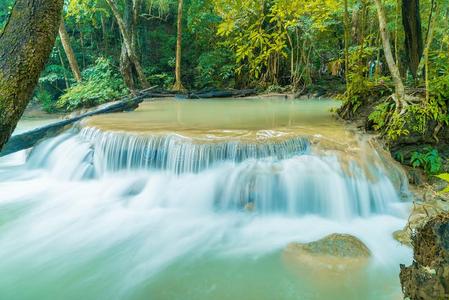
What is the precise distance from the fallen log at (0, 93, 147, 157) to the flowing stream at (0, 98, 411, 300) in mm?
280

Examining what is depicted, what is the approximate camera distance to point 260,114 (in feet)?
30.8

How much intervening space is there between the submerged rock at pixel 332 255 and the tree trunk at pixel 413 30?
4.72m

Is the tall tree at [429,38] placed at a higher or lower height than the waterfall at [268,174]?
higher

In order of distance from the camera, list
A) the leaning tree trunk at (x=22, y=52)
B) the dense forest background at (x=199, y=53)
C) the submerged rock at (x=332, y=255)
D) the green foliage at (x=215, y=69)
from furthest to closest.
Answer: the green foliage at (x=215, y=69), the dense forest background at (x=199, y=53), the submerged rock at (x=332, y=255), the leaning tree trunk at (x=22, y=52)

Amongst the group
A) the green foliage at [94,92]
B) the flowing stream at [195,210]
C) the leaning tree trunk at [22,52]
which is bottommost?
the flowing stream at [195,210]

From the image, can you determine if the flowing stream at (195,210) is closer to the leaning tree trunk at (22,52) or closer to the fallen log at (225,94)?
the leaning tree trunk at (22,52)

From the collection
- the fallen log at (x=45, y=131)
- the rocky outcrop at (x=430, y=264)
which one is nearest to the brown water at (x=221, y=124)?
the fallen log at (x=45, y=131)

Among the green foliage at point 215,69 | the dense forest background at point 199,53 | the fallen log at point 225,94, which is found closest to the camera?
the dense forest background at point 199,53

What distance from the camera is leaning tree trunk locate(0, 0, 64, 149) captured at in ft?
6.59

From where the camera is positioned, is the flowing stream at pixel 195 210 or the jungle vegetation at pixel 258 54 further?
the jungle vegetation at pixel 258 54

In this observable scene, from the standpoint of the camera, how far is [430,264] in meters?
2.15

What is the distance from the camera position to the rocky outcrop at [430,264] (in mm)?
2061

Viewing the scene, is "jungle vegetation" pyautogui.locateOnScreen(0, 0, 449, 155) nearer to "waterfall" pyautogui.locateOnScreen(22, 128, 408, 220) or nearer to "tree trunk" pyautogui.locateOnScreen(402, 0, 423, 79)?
"tree trunk" pyautogui.locateOnScreen(402, 0, 423, 79)

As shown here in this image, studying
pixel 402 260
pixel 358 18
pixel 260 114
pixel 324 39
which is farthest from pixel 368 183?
pixel 324 39
